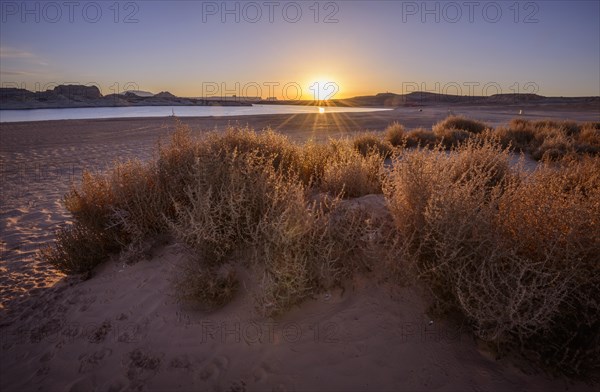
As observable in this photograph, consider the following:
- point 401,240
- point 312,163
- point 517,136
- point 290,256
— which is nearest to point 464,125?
point 517,136

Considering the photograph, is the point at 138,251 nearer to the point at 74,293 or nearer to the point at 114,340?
the point at 74,293

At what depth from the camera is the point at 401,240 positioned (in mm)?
3092

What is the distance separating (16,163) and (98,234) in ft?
31.7

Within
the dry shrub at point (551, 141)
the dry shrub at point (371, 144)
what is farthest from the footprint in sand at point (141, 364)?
the dry shrub at point (551, 141)

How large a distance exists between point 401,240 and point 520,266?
1008mm

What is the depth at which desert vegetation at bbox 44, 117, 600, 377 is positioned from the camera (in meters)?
2.28

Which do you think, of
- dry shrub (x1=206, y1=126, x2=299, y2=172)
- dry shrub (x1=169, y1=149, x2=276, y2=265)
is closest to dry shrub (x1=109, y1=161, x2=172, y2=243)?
dry shrub (x1=169, y1=149, x2=276, y2=265)

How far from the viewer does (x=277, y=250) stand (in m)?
2.89

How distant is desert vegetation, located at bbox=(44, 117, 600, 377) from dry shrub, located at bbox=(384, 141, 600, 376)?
0.04 feet

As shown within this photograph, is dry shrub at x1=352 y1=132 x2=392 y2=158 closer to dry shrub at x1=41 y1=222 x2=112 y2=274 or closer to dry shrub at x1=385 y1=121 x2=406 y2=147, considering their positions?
dry shrub at x1=385 y1=121 x2=406 y2=147

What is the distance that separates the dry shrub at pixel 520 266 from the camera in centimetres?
221

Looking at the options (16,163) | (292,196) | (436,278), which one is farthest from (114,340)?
(16,163)

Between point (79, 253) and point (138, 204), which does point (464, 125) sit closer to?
point (138, 204)

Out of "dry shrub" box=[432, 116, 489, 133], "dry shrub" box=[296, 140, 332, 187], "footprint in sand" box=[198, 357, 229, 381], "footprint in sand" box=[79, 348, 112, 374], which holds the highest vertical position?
"dry shrub" box=[432, 116, 489, 133]
